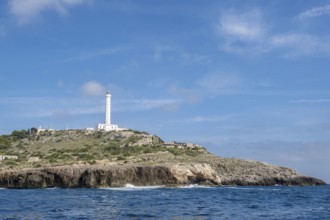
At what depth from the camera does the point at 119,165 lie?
7431 centimetres

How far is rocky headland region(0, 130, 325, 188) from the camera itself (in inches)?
2822

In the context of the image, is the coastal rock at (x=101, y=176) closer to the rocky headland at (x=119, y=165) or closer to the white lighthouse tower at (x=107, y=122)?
the rocky headland at (x=119, y=165)

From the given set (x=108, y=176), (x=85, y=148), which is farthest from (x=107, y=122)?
(x=108, y=176)

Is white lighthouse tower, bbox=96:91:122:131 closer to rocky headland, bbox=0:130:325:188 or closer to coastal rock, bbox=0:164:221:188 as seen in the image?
rocky headland, bbox=0:130:325:188

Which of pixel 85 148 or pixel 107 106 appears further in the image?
pixel 107 106

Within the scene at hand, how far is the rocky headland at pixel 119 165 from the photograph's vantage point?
7169 cm

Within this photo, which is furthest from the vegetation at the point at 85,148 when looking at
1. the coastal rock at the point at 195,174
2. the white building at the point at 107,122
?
the coastal rock at the point at 195,174

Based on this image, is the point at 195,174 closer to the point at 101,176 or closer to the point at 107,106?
the point at 101,176

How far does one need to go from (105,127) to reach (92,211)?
88.8m


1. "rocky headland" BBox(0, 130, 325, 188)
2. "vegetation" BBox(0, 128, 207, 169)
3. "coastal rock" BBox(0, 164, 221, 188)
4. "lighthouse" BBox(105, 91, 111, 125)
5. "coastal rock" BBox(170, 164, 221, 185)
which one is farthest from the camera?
"lighthouse" BBox(105, 91, 111, 125)

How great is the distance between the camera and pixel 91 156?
92.2 m

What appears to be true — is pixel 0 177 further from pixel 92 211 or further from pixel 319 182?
pixel 319 182

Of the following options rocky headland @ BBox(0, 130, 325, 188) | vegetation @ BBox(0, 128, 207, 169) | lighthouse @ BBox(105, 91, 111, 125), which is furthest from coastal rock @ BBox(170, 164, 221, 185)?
lighthouse @ BBox(105, 91, 111, 125)

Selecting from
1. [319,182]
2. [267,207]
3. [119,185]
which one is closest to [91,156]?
[119,185]
